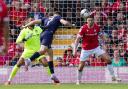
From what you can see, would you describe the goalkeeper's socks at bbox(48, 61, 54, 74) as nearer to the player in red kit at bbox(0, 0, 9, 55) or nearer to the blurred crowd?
the blurred crowd

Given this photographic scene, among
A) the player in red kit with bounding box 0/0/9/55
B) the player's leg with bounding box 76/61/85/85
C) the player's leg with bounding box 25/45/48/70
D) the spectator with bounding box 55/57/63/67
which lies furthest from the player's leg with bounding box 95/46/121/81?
the player in red kit with bounding box 0/0/9/55

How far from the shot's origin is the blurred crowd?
2019 cm

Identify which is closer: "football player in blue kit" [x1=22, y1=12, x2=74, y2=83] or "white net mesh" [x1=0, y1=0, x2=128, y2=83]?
"football player in blue kit" [x1=22, y1=12, x2=74, y2=83]

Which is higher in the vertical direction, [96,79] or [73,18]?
[73,18]

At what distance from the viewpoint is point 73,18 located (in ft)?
69.6

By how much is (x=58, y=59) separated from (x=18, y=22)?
1.98 metres

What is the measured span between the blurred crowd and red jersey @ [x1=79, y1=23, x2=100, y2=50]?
6.36 feet

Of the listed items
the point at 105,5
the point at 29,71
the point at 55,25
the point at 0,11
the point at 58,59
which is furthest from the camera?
the point at 105,5

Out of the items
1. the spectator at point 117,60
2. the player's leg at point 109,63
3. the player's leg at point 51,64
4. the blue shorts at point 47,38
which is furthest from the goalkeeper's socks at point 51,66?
the spectator at point 117,60

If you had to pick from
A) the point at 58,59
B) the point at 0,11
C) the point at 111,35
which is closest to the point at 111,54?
the point at 111,35

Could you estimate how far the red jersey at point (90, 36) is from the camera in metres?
17.8

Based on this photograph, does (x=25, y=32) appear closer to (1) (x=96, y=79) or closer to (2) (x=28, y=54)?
(2) (x=28, y=54)

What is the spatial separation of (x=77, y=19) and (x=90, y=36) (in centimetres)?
317

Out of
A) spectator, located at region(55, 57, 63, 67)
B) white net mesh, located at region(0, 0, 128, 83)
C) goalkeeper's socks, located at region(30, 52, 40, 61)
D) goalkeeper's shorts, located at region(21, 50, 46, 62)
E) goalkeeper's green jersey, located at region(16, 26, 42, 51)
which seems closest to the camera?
goalkeeper's socks, located at region(30, 52, 40, 61)
